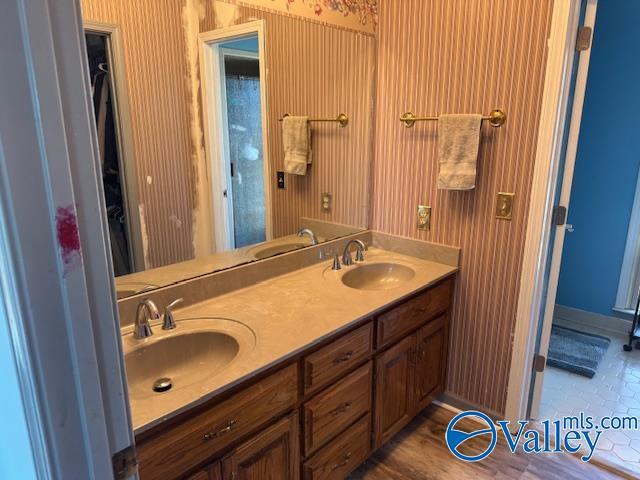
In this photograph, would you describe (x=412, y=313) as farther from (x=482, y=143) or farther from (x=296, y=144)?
(x=296, y=144)

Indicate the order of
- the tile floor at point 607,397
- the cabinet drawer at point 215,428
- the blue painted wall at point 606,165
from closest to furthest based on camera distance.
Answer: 1. the cabinet drawer at point 215,428
2. the tile floor at point 607,397
3. the blue painted wall at point 606,165

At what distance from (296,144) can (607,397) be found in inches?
86.1

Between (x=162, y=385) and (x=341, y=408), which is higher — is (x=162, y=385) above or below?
above

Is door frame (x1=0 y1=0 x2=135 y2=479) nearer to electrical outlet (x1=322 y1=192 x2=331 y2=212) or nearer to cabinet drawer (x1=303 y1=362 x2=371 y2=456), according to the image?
cabinet drawer (x1=303 y1=362 x2=371 y2=456)

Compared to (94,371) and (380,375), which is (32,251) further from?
(380,375)

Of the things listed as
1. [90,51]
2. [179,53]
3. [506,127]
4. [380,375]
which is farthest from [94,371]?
[506,127]

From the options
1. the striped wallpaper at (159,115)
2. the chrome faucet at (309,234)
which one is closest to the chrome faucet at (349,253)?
the chrome faucet at (309,234)

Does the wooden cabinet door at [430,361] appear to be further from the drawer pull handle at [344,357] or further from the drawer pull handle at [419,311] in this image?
the drawer pull handle at [344,357]

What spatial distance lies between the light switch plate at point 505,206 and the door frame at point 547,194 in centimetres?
9

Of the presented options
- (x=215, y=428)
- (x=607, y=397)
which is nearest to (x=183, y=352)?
(x=215, y=428)

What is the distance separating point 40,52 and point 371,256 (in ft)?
6.46

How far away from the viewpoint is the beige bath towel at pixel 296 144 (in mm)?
1974

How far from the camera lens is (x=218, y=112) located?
164 centimetres

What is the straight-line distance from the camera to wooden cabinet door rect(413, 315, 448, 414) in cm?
204
